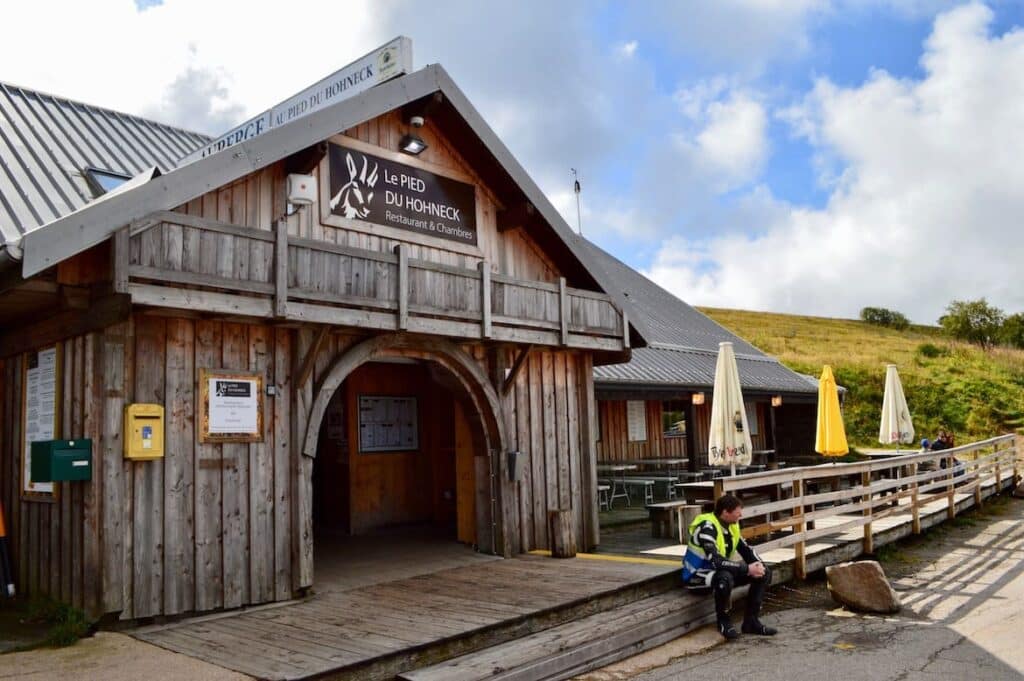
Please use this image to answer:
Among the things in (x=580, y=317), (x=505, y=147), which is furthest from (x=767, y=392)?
(x=505, y=147)

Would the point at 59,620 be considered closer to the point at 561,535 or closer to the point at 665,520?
the point at 561,535

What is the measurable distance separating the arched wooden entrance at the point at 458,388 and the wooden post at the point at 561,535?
0.69 metres

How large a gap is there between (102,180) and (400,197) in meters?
3.16

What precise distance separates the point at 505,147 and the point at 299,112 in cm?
247

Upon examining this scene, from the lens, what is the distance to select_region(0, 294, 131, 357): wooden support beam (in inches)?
261

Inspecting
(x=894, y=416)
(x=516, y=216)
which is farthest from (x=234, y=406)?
(x=894, y=416)

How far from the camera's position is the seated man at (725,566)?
317 inches

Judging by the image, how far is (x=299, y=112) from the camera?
30.7ft

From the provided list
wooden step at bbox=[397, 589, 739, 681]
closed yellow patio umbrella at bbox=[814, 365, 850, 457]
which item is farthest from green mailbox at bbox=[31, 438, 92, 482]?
closed yellow patio umbrella at bbox=[814, 365, 850, 457]

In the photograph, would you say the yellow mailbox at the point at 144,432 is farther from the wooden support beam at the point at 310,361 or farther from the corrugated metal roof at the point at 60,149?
the corrugated metal roof at the point at 60,149

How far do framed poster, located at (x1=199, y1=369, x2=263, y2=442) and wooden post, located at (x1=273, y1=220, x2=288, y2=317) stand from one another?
0.77m

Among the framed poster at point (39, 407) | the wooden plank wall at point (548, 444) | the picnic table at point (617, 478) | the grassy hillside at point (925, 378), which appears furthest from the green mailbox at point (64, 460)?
the grassy hillside at point (925, 378)

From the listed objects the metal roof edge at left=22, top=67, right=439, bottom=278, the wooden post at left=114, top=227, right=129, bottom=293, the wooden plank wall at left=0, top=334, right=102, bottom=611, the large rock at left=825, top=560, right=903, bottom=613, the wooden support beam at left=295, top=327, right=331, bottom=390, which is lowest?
the large rock at left=825, top=560, right=903, bottom=613

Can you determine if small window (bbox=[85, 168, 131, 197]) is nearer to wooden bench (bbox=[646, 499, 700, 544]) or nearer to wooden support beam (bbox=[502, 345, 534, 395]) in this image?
wooden support beam (bbox=[502, 345, 534, 395])
